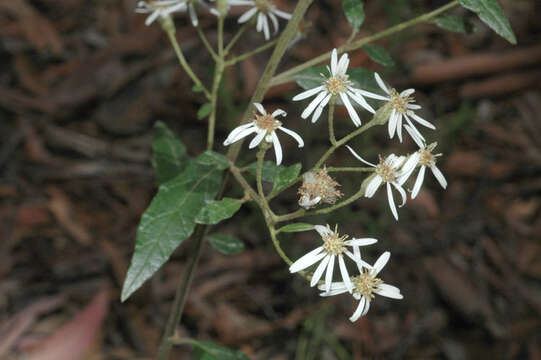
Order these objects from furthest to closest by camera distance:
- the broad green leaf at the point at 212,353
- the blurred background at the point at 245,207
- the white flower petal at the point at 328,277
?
the blurred background at the point at 245,207, the broad green leaf at the point at 212,353, the white flower petal at the point at 328,277

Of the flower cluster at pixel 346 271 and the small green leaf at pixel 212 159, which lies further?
the small green leaf at pixel 212 159

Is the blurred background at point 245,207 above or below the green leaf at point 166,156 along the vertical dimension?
below

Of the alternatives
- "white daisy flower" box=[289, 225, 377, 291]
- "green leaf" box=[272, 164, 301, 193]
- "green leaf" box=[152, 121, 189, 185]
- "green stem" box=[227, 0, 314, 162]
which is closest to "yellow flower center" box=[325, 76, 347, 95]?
"green stem" box=[227, 0, 314, 162]

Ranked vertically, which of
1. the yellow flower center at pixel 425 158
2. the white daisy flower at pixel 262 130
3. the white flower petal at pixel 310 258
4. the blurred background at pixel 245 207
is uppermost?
the white daisy flower at pixel 262 130

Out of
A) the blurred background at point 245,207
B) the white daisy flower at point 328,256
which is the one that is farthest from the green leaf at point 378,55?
the blurred background at point 245,207

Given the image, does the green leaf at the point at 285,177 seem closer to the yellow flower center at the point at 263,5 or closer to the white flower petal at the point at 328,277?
the white flower petal at the point at 328,277

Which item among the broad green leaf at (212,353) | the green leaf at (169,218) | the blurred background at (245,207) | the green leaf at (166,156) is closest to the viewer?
the green leaf at (169,218)

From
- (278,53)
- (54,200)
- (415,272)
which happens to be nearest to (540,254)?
(415,272)

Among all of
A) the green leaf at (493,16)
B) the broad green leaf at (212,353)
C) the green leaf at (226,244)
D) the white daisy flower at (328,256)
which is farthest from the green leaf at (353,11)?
the broad green leaf at (212,353)

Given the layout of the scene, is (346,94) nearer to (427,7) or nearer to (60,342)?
(60,342)
